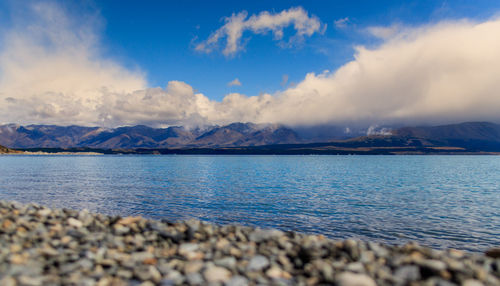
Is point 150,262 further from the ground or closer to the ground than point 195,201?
further from the ground

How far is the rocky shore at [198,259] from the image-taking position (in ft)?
33.7

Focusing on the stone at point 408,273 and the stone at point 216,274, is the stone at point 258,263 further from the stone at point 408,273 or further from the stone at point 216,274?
the stone at point 408,273

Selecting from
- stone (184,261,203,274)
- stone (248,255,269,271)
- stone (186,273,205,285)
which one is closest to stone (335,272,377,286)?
stone (248,255,269,271)

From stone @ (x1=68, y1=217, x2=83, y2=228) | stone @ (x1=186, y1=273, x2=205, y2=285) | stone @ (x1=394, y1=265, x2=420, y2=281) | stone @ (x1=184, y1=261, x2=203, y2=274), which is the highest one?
stone @ (x1=68, y1=217, x2=83, y2=228)

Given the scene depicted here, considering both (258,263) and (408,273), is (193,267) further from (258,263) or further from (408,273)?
(408,273)

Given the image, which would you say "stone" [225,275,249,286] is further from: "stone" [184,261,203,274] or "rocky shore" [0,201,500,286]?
"stone" [184,261,203,274]

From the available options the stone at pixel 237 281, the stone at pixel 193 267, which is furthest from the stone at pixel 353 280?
the stone at pixel 193 267

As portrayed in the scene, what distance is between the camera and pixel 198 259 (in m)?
12.8

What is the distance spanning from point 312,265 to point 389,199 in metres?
40.4

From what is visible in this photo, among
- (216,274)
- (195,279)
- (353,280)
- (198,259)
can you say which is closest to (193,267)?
(195,279)

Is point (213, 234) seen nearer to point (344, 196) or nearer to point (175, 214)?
point (175, 214)

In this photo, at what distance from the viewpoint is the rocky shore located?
10.3 m

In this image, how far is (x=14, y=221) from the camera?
16328 mm

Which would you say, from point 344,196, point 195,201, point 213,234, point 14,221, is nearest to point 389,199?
point 344,196
